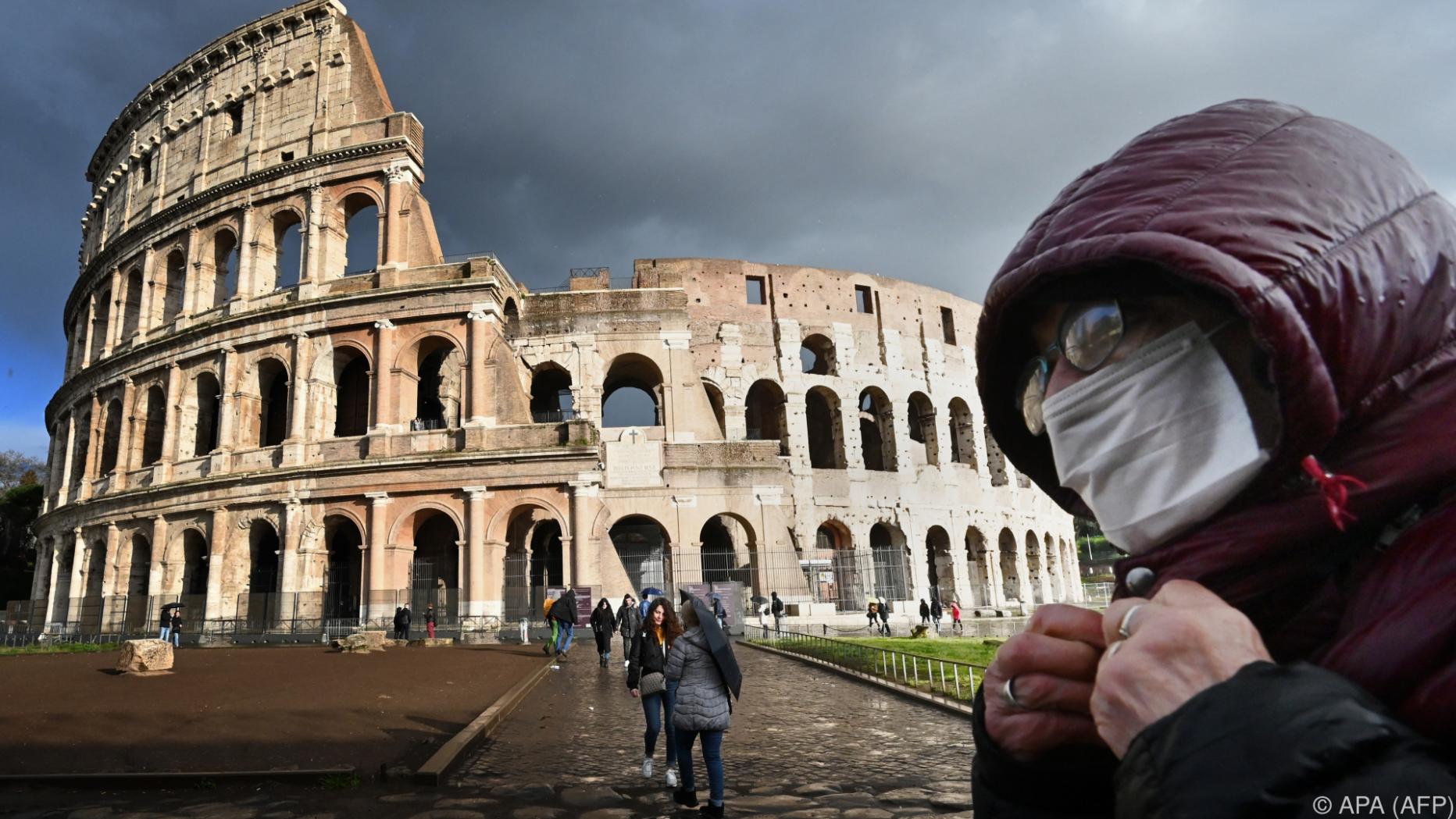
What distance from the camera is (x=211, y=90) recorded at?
88.0 feet

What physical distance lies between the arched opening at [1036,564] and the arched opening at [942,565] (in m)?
4.18

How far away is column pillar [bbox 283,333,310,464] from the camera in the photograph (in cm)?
2138

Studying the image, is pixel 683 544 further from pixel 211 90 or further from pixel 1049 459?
pixel 211 90

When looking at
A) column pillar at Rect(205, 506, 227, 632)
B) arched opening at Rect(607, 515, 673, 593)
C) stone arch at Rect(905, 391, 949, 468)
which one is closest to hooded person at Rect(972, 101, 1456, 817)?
arched opening at Rect(607, 515, 673, 593)

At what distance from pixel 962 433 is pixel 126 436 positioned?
27.7 meters

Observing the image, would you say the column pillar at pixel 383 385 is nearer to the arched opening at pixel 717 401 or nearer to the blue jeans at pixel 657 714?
the arched opening at pixel 717 401

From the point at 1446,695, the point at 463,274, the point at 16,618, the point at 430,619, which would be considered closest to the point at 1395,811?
the point at 1446,695

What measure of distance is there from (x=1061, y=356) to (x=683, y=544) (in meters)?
20.4

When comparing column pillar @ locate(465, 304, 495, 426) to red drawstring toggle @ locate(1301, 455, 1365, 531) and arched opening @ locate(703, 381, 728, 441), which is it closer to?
arched opening @ locate(703, 381, 728, 441)

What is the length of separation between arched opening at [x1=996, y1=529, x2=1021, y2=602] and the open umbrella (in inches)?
961

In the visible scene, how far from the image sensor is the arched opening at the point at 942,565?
26156 mm

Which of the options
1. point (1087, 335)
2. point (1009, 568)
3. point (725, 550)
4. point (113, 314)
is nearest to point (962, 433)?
point (1009, 568)

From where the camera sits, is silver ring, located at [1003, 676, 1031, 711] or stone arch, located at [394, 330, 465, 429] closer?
silver ring, located at [1003, 676, 1031, 711]

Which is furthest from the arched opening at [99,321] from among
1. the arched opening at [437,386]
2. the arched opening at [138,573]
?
the arched opening at [437,386]
